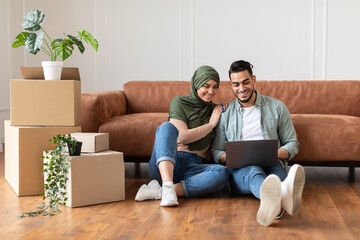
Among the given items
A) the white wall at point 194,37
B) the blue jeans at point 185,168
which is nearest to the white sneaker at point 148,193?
the blue jeans at point 185,168

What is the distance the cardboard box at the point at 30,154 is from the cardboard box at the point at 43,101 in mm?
52

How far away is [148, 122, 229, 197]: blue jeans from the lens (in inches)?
99.5

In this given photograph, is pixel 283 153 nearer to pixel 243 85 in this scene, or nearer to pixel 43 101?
pixel 243 85

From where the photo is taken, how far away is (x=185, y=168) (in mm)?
2664

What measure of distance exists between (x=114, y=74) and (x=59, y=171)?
10.6ft

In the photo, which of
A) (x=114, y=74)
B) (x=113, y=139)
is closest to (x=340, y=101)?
(x=113, y=139)

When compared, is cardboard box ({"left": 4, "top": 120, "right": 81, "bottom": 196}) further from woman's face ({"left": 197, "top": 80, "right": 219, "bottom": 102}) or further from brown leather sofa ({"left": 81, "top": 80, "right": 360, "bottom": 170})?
woman's face ({"left": 197, "top": 80, "right": 219, "bottom": 102})

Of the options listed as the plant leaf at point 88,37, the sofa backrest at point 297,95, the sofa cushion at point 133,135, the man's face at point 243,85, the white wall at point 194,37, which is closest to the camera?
the man's face at point 243,85

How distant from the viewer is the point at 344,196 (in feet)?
8.86

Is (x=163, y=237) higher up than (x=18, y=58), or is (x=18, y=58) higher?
(x=18, y=58)

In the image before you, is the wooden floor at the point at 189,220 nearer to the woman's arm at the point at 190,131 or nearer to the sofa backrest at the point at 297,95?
the woman's arm at the point at 190,131

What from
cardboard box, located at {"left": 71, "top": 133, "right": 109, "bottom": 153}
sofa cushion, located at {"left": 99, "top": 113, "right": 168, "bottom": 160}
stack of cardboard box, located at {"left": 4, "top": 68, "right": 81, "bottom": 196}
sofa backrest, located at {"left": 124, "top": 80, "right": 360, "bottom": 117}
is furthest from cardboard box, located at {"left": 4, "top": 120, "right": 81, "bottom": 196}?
sofa backrest, located at {"left": 124, "top": 80, "right": 360, "bottom": 117}

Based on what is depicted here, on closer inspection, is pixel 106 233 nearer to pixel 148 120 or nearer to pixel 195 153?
pixel 195 153

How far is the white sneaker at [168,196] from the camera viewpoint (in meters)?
2.41
